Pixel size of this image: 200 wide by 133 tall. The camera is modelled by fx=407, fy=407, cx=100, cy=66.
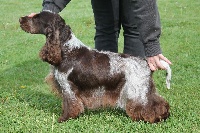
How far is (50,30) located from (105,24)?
3.94 feet

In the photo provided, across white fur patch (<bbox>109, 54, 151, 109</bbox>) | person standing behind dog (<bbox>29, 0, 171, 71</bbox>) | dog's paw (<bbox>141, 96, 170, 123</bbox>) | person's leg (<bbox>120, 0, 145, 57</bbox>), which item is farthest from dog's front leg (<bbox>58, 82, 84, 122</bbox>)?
person's leg (<bbox>120, 0, 145, 57</bbox>)

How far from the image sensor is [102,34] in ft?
19.2

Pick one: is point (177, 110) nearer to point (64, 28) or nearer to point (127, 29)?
point (127, 29)

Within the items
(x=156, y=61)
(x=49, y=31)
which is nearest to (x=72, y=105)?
(x=49, y=31)

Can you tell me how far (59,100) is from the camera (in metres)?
5.69

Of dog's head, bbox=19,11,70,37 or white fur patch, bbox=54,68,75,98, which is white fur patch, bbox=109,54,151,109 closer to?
white fur patch, bbox=54,68,75,98

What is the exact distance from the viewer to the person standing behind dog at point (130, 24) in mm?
4453

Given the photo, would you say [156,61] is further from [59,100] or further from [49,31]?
[59,100]

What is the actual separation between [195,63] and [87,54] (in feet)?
11.2

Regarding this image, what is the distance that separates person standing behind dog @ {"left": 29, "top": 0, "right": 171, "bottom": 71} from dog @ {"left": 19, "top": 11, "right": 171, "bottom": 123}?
0.21 metres

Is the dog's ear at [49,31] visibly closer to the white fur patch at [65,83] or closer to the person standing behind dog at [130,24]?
the person standing behind dog at [130,24]

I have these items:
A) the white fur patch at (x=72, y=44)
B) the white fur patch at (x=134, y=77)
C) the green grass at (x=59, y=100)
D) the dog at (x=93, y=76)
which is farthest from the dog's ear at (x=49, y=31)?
the green grass at (x=59, y=100)

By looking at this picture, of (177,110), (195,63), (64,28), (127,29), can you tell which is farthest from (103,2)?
(195,63)

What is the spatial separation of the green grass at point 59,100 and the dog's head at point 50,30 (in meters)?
0.76
